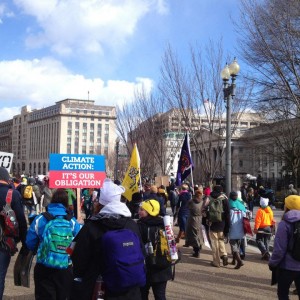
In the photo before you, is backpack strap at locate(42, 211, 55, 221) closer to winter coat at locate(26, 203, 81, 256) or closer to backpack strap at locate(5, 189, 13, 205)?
winter coat at locate(26, 203, 81, 256)

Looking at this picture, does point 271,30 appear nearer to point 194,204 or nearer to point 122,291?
point 194,204

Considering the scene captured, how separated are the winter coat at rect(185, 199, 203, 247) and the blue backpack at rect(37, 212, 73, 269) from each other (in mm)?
6850

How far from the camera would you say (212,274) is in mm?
9141

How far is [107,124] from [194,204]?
16605 centimetres

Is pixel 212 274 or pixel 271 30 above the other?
pixel 271 30

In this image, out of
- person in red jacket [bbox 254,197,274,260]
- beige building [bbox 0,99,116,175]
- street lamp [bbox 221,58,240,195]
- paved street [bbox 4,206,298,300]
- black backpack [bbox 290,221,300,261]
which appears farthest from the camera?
beige building [bbox 0,99,116,175]

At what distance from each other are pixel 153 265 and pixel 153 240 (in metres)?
0.28

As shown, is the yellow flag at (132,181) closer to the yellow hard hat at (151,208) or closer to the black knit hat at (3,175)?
the yellow hard hat at (151,208)

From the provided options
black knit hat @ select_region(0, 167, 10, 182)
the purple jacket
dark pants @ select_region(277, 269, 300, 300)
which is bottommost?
dark pants @ select_region(277, 269, 300, 300)

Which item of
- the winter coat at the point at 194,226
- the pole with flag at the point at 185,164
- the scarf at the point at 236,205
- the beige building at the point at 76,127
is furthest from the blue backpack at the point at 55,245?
the beige building at the point at 76,127

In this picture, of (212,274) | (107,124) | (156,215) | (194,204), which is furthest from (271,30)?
(107,124)

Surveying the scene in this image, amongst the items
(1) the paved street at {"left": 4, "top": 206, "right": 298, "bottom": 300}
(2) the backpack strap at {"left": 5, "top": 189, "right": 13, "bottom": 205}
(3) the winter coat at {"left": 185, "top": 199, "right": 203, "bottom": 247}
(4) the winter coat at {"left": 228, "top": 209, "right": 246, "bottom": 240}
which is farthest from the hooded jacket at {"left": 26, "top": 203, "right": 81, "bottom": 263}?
(3) the winter coat at {"left": 185, "top": 199, "right": 203, "bottom": 247}

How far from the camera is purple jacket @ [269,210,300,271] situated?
518 centimetres

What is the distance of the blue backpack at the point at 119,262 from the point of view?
359 centimetres
